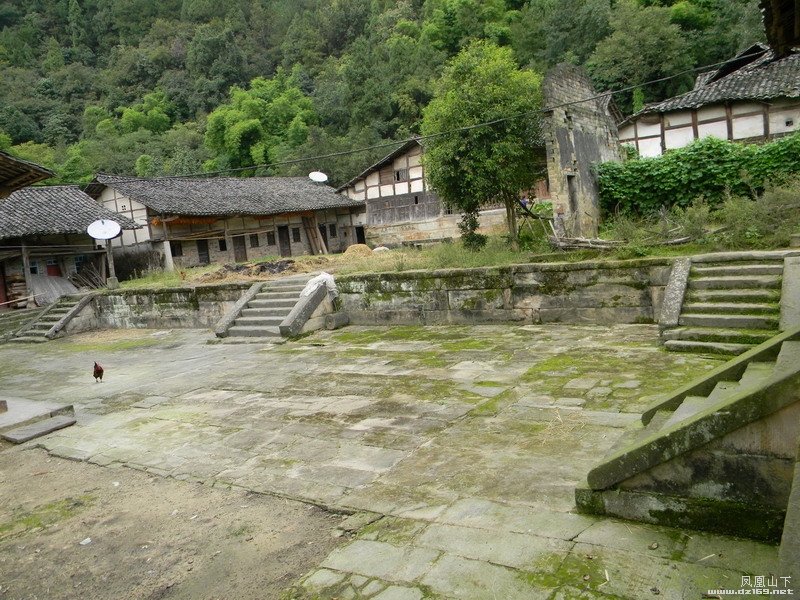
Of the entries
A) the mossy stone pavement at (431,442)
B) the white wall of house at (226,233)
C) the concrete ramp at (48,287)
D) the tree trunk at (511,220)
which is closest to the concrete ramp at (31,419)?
the mossy stone pavement at (431,442)

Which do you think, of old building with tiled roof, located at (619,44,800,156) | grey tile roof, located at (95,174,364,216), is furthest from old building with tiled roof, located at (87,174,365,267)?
old building with tiled roof, located at (619,44,800,156)

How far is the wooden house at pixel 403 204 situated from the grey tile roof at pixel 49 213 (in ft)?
35.8

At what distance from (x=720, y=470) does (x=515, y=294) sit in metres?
7.08

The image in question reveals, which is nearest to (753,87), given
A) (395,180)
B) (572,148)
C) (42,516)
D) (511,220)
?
(572,148)

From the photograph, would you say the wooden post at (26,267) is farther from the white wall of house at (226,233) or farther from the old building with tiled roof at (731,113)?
the old building with tiled roof at (731,113)

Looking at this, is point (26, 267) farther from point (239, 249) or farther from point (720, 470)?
point (720, 470)

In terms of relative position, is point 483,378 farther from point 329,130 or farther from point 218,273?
point 329,130

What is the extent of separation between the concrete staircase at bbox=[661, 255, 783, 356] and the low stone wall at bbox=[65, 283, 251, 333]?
9.49 meters

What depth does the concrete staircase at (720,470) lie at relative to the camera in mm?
2895

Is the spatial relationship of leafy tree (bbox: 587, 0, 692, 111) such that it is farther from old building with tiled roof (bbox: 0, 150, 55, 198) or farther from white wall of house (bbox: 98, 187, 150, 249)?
old building with tiled roof (bbox: 0, 150, 55, 198)

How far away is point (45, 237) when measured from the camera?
20.7 metres

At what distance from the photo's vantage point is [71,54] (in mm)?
68750

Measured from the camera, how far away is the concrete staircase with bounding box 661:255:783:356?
21.7 ft

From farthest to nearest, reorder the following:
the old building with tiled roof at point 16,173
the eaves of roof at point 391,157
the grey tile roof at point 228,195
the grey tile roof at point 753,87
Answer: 1. the eaves of roof at point 391,157
2. the grey tile roof at point 228,195
3. the grey tile roof at point 753,87
4. the old building with tiled roof at point 16,173
